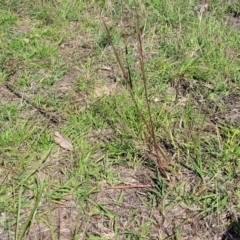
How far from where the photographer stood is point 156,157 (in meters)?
2.46

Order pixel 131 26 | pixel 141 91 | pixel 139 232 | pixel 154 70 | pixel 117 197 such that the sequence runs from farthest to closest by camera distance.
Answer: pixel 131 26, pixel 154 70, pixel 141 91, pixel 117 197, pixel 139 232

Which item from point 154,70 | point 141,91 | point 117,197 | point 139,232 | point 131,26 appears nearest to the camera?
point 139,232

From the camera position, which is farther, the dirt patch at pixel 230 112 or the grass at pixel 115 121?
the dirt patch at pixel 230 112

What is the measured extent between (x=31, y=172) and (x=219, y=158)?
95 centimetres

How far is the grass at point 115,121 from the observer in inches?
90.0

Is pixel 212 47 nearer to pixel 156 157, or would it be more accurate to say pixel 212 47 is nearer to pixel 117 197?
pixel 156 157

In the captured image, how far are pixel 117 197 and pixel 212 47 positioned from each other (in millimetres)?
1323

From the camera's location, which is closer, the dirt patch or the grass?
the grass

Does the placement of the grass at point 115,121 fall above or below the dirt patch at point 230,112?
above

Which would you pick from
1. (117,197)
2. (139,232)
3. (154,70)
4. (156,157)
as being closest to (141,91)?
(154,70)

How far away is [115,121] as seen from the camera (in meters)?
2.74

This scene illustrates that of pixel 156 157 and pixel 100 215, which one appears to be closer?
pixel 100 215

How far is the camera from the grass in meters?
2.29

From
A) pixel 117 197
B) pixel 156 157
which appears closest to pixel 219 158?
pixel 156 157
